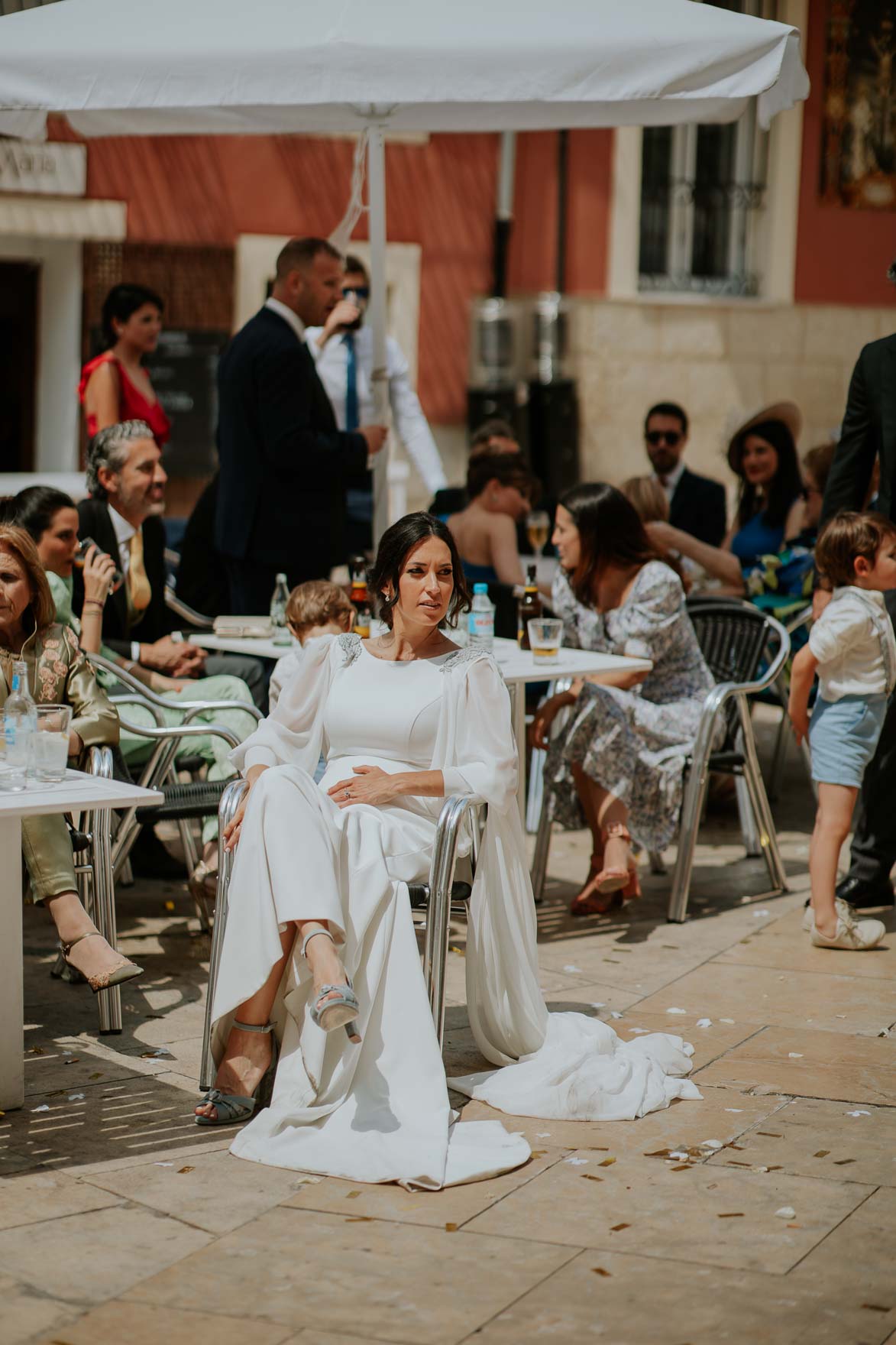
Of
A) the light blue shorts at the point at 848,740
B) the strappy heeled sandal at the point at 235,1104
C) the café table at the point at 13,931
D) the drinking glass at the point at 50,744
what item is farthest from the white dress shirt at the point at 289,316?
the strappy heeled sandal at the point at 235,1104

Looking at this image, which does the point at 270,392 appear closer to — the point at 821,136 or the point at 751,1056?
the point at 751,1056

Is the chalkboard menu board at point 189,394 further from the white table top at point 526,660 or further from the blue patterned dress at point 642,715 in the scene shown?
the blue patterned dress at point 642,715

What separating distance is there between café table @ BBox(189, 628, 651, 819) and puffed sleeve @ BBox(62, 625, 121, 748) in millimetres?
965

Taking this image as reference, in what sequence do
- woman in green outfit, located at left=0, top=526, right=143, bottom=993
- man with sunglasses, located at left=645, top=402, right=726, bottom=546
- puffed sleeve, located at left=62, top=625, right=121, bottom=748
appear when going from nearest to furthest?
woman in green outfit, located at left=0, top=526, right=143, bottom=993 → puffed sleeve, located at left=62, top=625, right=121, bottom=748 → man with sunglasses, located at left=645, top=402, right=726, bottom=546

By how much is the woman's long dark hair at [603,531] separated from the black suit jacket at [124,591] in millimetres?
1452

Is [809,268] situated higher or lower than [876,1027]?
higher

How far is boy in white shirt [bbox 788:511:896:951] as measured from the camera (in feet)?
19.1

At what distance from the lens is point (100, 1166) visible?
400 cm

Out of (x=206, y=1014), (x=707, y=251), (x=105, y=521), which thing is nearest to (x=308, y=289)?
(x=105, y=521)

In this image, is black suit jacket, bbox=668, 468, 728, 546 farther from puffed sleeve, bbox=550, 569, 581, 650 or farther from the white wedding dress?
the white wedding dress

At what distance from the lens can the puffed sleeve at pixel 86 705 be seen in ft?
16.7

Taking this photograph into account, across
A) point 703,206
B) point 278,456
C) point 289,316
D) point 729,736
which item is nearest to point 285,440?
point 278,456

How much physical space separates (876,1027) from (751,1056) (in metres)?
0.46

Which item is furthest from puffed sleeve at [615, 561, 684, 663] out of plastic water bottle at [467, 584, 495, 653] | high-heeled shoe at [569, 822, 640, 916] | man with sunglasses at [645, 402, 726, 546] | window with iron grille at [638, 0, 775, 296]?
window with iron grille at [638, 0, 775, 296]
